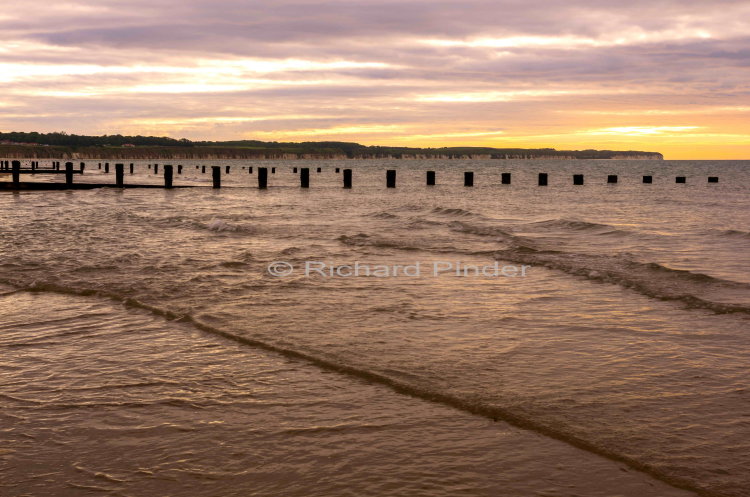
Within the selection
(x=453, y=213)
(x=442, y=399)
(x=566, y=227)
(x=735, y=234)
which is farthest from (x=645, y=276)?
(x=453, y=213)

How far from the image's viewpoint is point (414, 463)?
3.56m

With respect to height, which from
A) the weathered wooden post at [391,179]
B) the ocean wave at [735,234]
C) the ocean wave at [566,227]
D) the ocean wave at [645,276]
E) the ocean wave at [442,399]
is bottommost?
the ocean wave at [442,399]

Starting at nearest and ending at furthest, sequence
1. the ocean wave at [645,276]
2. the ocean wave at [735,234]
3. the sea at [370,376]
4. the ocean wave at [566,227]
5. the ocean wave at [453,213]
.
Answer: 1. the sea at [370,376]
2. the ocean wave at [645,276]
3. the ocean wave at [735,234]
4. the ocean wave at [566,227]
5. the ocean wave at [453,213]

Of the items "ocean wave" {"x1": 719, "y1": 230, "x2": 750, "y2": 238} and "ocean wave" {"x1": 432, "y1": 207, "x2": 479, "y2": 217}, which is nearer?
"ocean wave" {"x1": 719, "y1": 230, "x2": 750, "y2": 238}

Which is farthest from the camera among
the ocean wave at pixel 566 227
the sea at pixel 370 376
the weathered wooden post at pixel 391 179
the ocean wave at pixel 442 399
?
the weathered wooden post at pixel 391 179

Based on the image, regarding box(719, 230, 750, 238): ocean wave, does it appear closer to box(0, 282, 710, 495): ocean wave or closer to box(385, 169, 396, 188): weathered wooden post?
box(0, 282, 710, 495): ocean wave

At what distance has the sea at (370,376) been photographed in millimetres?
3463

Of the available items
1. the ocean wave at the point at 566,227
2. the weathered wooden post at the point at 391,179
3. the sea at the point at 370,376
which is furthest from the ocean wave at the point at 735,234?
the weathered wooden post at the point at 391,179

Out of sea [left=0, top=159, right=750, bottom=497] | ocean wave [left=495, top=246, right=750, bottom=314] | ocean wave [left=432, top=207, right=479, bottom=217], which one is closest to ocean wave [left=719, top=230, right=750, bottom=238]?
sea [left=0, top=159, right=750, bottom=497]

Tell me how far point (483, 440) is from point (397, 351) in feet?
6.09

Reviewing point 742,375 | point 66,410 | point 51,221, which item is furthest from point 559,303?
point 51,221

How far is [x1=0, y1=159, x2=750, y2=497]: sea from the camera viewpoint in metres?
3.46

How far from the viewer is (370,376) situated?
4.99 m

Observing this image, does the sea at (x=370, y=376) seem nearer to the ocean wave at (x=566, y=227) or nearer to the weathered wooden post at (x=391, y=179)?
the ocean wave at (x=566, y=227)
